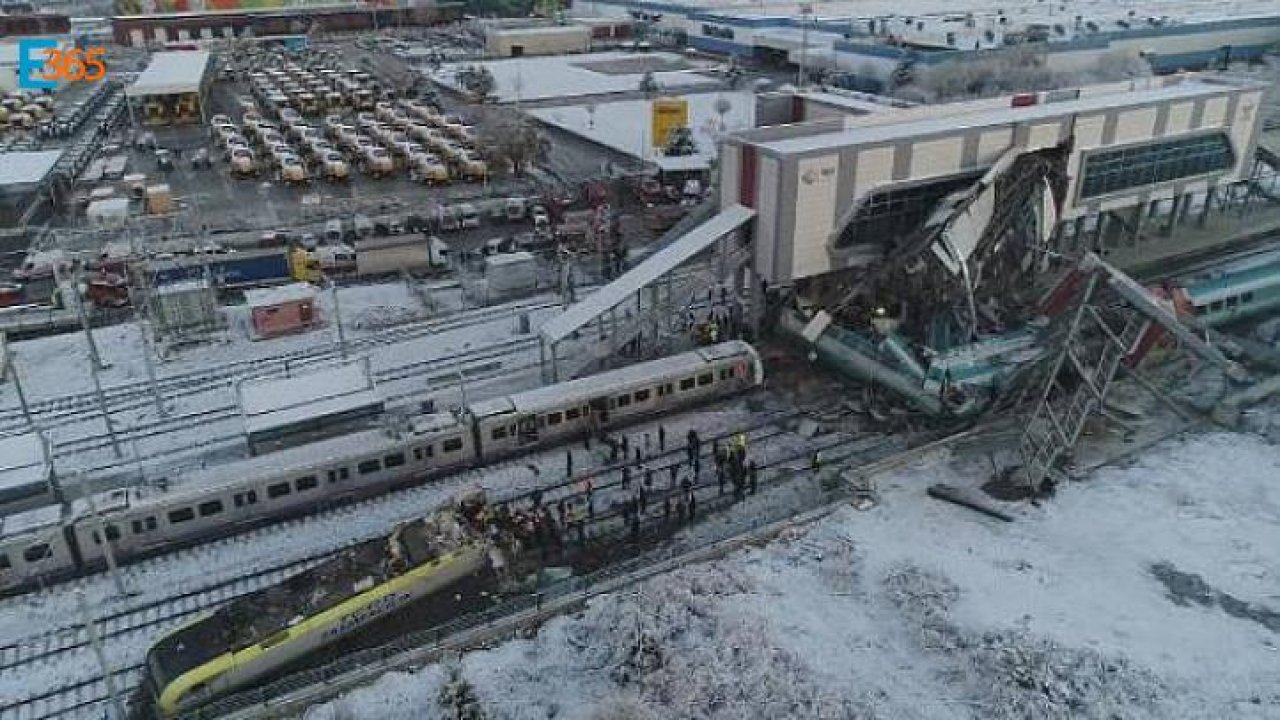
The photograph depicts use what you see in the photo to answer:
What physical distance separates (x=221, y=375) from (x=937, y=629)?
21965mm

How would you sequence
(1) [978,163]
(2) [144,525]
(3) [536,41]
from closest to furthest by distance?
(2) [144,525] → (1) [978,163] → (3) [536,41]

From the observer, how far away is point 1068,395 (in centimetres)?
2503

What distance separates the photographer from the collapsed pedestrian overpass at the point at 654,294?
26047 mm

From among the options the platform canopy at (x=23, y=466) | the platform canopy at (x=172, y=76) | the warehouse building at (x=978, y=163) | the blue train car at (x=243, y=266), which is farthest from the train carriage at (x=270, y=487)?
the platform canopy at (x=172, y=76)

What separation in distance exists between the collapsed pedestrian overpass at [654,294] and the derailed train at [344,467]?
5.24ft

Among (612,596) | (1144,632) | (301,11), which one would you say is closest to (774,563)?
(612,596)

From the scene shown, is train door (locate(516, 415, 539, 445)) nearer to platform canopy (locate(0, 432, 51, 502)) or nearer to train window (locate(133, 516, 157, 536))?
train window (locate(133, 516, 157, 536))

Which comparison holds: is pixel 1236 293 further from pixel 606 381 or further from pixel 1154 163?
pixel 606 381

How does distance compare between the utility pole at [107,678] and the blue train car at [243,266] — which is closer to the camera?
the utility pole at [107,678]

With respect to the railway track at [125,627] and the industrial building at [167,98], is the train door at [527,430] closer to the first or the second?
the railway track at [125,627]

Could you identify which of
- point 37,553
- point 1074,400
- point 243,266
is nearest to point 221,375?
point 243,266

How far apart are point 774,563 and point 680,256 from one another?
1066cm

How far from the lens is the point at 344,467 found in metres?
21.2

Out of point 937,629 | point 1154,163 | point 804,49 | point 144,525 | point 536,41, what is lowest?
point 937,629
